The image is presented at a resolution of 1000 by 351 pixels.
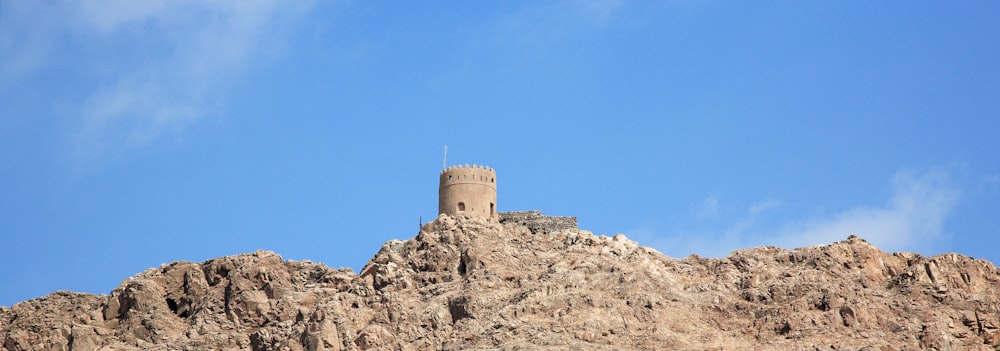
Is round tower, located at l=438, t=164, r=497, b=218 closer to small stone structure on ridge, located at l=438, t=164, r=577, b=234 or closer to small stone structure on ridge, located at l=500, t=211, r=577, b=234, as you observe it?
small stone structure on ridge, located at l=438, t=164, r=577, b=234

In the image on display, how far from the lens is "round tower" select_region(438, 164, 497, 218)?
111 meters

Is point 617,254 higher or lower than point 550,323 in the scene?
higher

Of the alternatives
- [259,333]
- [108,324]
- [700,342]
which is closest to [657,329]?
[700,342]

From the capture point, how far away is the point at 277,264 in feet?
361

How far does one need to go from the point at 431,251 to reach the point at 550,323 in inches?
455

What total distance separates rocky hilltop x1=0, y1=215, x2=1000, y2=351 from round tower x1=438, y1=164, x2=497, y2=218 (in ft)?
5.96

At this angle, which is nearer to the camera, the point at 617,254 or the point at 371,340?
the point at 371,340

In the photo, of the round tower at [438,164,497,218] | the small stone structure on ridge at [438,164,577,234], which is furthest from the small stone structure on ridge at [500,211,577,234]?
the round tower at [438,164,497,218]

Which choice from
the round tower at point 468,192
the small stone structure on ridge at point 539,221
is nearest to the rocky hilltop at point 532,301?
the small stone structure on ridge at point 539,221

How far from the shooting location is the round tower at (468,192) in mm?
110750

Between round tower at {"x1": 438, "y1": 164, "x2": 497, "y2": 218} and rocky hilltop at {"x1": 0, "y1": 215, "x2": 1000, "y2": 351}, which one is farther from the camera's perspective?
round tower at {"x1": 438, "y1": 164, "x2": 497, "y2": 218}

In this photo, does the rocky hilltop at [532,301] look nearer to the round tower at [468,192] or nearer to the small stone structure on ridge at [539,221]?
the small stone structure on ridge at [539,221]

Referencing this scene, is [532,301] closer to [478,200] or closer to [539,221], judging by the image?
[539,221]

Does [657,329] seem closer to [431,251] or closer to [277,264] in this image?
[431,251]
